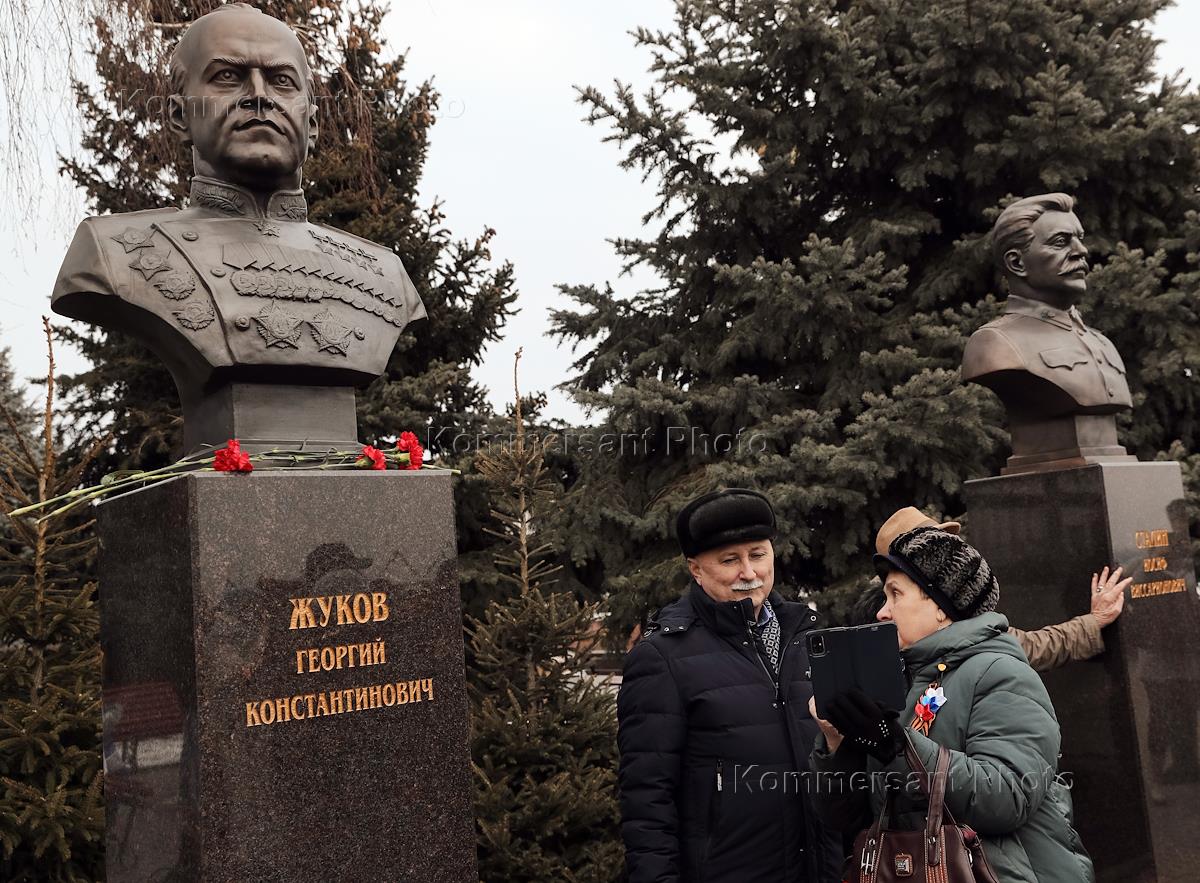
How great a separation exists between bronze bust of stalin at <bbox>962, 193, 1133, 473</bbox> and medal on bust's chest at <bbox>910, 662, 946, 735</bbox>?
3615 millimetres

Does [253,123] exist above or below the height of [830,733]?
above

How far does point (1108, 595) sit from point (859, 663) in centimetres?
376

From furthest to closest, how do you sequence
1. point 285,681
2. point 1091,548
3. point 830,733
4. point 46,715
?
1. point 1091,548
2. point 46,715
3. point 285,681
4. point 830,733

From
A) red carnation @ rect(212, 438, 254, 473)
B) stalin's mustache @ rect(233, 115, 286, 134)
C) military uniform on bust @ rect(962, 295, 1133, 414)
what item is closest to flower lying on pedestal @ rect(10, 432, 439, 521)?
red carnation @ rect(212, 438, 254, 473)

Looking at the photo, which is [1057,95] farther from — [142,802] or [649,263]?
[142,802]

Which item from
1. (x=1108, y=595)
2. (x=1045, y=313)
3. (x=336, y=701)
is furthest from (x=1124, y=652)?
(x=336, y=701)

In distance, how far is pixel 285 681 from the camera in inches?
131

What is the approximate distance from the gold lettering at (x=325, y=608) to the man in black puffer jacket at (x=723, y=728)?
97 centimetres

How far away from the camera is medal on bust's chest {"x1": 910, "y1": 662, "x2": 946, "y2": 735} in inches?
99.6

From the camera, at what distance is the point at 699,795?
2.99 m

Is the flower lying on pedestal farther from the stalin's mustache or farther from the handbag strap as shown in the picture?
the handbag strap

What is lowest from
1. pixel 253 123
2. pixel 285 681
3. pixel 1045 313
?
pixel 285 681

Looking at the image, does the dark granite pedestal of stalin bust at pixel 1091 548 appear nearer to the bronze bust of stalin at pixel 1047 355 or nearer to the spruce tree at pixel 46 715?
the bronze bust of stalin at pixel 1047 355

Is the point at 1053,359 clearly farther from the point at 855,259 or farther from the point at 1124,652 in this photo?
the point at 855,259
